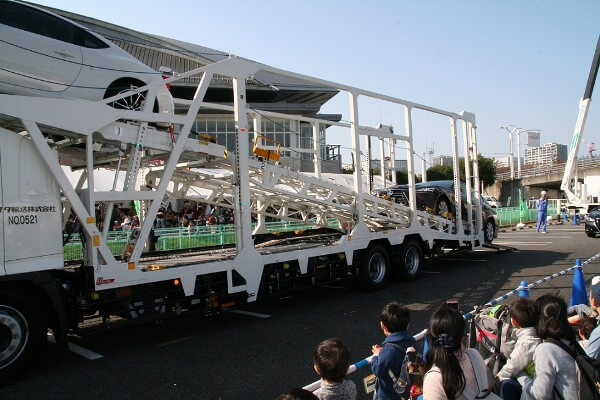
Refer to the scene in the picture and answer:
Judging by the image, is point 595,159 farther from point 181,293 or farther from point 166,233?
point 181,293

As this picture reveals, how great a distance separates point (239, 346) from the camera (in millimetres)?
5902

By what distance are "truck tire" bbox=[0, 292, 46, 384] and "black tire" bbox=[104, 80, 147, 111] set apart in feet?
8.25

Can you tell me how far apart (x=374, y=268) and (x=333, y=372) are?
6891 mm

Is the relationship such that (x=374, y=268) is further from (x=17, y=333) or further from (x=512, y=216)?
(x=512, y=216)

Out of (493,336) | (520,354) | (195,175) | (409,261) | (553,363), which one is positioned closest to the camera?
(553,363)

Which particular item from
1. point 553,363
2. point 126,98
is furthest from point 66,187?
point 553,363

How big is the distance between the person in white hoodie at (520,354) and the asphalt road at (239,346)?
58.0 inches

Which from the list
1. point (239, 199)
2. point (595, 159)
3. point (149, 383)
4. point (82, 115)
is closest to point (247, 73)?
point (239, 199)

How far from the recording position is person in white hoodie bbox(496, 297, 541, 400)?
10.7 feet

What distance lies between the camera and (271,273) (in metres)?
7.14

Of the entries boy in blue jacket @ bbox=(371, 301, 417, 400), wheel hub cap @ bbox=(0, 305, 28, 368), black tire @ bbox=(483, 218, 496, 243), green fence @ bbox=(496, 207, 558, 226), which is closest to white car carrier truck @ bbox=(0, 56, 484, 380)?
wheel hub cap @ bbox=(0, 305, 28, 368)

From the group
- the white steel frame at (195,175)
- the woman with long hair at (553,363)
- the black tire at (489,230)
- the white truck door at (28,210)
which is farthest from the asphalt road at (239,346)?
the black tire at (489,230)

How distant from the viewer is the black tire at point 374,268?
29.4ft

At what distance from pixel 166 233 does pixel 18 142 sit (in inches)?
293
